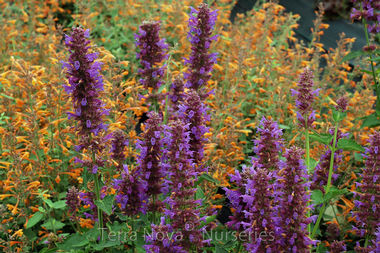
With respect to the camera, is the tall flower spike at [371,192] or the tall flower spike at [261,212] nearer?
the tall flower spike at [261,212]

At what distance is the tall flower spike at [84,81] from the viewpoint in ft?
7.21

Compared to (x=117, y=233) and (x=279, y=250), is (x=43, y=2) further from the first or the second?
(x=279, y=250)

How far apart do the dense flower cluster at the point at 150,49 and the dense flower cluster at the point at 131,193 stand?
35.3 inches

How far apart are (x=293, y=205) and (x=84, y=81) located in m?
1.27

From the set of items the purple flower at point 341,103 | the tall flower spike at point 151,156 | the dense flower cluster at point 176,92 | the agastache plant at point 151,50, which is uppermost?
the agastache plant at point 151,50

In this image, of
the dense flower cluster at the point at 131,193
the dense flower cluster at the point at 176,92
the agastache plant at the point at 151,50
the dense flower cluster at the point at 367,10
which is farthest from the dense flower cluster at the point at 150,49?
the dense flower cluster at the point at 367,10

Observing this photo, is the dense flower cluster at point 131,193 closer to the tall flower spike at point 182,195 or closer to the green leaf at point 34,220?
the tall flower spike at point 182,195

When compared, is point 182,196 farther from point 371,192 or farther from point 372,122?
point 372,122

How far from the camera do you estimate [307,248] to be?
2.02m

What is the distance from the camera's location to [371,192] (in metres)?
2.41

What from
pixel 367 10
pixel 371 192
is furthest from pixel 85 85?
pixel 367 10

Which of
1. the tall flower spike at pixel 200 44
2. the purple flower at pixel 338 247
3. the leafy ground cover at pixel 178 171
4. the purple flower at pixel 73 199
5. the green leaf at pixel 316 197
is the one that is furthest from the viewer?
the tall flower spike at pixel 200 44

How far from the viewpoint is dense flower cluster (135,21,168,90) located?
2.82 m

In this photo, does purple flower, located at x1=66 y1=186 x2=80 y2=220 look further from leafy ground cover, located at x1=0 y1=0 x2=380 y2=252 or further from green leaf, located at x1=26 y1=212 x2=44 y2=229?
green leaf, located at x1=26 y1=212 x2=44 y2=229
